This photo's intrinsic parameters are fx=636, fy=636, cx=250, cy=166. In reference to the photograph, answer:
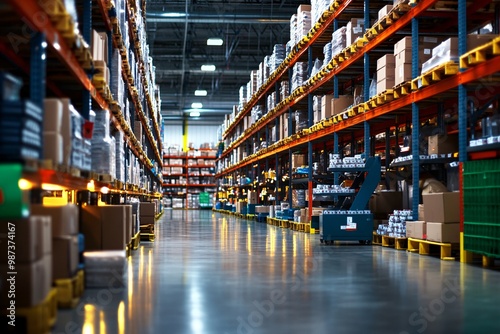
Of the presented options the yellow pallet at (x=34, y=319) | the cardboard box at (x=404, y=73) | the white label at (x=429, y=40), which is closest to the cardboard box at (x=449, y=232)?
the cardboard box at (x=404, y=73)

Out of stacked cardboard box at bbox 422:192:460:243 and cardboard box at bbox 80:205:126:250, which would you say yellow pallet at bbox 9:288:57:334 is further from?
stacked cardboard box at bbox 422:192:460:243

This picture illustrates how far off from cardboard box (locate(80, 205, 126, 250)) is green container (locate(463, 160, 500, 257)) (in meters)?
3.67

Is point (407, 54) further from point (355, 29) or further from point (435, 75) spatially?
point (355, 29)

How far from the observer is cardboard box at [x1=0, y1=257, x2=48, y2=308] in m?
3.37

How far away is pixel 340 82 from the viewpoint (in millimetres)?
14000

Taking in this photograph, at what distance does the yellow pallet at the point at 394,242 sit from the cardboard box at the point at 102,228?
4.47 m

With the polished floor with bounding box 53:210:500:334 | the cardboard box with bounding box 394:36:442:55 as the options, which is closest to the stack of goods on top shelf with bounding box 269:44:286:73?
the cardboard box with bounding box 394:36:442:55

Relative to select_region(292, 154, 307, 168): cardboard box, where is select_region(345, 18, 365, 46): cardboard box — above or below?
above

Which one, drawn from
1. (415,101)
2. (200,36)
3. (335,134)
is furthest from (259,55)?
(415,101)

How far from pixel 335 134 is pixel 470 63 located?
5515mm

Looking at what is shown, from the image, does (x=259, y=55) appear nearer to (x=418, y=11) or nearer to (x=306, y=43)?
(x=306, y=43)

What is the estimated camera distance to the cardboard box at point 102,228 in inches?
237

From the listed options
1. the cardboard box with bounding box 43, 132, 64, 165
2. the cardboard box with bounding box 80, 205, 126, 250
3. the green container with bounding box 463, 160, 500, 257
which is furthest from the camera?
the green container with bounding box 463, 160, 500, 257

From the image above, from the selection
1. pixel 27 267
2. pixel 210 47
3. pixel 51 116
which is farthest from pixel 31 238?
pixel 210 47
